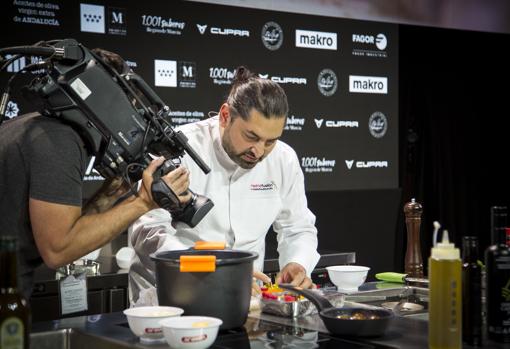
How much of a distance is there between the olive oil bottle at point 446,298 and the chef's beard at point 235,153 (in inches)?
44.4

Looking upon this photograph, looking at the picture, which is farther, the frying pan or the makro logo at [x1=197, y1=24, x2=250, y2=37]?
the makro logo at [x1=197, y1=24, x2=250, y2=37]

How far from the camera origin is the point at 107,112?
1.77 m

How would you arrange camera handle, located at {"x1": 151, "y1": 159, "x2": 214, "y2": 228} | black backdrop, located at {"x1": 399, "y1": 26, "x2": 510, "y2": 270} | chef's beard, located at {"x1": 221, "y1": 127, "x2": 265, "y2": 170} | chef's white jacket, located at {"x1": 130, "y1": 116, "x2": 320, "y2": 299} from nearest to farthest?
camera handle, located at {"x1": 151, "y1": 159, "x2": 214, "y2": 228} → chef's beard, located at {"x1": 221, "y1": 127, "x2": 265, "y2": 170} → chef's white jacket, located at {"x1": 130, "y1": 116, "x2": 320, "y2": 299} → black backdrop, located at {"x1": 399, "y1": 26, "x2": 510, "y2": 270}

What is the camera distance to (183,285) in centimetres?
154

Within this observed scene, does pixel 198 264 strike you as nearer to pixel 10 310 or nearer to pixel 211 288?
pixel 211 288

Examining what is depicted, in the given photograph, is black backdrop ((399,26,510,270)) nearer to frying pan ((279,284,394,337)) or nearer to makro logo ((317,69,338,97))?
makro logo ((317,69,338,97))

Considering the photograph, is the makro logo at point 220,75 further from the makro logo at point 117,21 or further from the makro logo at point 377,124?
the makro logo at point 377,124

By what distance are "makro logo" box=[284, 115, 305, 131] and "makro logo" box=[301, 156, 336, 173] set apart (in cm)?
18

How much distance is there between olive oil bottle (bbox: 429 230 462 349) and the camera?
4.52 ft

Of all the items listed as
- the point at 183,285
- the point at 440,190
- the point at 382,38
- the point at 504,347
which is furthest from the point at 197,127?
the point at 440,190

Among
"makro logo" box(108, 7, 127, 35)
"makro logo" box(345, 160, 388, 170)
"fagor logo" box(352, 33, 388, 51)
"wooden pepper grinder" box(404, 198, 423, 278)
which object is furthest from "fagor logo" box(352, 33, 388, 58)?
"wooden pepper grinder" box(404, 198, 423, 278)

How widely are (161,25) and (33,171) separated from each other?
239cm

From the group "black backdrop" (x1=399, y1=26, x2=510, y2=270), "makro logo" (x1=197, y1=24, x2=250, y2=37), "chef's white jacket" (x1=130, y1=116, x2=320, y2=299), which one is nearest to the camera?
"chef's white jacket" (x1=130, y1=116, x2=320, y2=299)

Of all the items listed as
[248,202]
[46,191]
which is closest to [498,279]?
[46,191]
